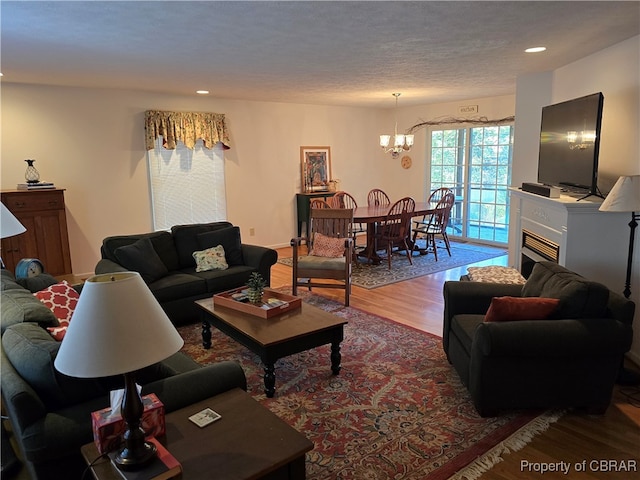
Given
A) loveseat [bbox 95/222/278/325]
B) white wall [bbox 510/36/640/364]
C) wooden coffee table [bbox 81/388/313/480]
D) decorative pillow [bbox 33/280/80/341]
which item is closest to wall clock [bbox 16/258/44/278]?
loveseat [bbox 95/222/278/325]

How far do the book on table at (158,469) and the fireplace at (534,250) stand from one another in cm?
334

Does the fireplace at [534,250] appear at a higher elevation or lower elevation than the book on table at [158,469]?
higher

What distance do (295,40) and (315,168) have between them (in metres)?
4.71

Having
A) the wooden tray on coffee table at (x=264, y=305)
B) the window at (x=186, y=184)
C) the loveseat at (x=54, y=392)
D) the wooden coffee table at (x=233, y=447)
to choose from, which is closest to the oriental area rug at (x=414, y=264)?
the window at (x=186, y=184)

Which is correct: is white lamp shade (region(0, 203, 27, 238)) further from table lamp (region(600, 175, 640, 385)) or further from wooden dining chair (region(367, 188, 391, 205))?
wooden dining chair (region(367, 188, 391, 205))

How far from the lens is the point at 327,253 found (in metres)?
5.07

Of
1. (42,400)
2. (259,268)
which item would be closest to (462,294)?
(259,268)

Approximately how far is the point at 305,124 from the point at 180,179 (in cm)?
241

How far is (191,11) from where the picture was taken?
2.66 m

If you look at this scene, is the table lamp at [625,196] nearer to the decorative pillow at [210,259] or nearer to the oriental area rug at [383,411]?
the oriental area rug at [383,411]

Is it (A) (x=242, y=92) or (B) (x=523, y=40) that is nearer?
(B) (x=523, y=40)

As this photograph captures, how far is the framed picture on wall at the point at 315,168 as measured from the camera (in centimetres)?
793

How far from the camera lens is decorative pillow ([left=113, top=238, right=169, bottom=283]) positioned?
4.12 m

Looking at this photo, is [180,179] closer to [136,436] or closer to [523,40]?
[523,40]
